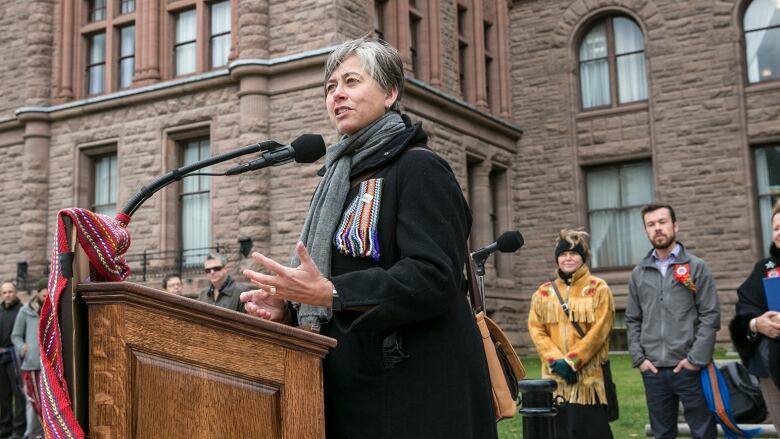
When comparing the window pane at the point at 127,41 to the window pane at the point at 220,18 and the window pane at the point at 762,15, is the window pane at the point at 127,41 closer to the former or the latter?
the window pane at the point at 220,18

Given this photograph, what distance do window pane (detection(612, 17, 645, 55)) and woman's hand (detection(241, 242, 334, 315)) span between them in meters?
22.0

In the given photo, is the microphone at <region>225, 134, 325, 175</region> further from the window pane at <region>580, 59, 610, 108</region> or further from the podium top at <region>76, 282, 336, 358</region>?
the window pane at <region>580, 59, 610, 108</region>

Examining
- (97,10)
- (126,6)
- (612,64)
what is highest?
(97,10)

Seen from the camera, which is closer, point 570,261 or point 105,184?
point 570,261

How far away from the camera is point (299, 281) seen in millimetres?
2168

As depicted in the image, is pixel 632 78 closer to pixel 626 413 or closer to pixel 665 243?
pixel 626 413

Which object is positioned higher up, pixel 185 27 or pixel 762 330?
pixel 185 27

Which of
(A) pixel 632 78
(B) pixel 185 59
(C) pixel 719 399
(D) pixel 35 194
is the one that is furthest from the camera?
(A) pixel 632 78

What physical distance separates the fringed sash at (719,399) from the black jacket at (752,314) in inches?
21.8

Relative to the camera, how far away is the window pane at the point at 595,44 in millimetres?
23156

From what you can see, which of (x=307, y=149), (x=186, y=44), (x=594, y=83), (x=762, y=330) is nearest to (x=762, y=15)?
(x=594, y=83)

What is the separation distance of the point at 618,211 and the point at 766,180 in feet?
12.3

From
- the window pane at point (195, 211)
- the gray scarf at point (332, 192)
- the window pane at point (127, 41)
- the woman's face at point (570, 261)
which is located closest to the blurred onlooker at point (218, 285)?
the woman's face at point (570, 261)

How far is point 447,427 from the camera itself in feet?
7.75
